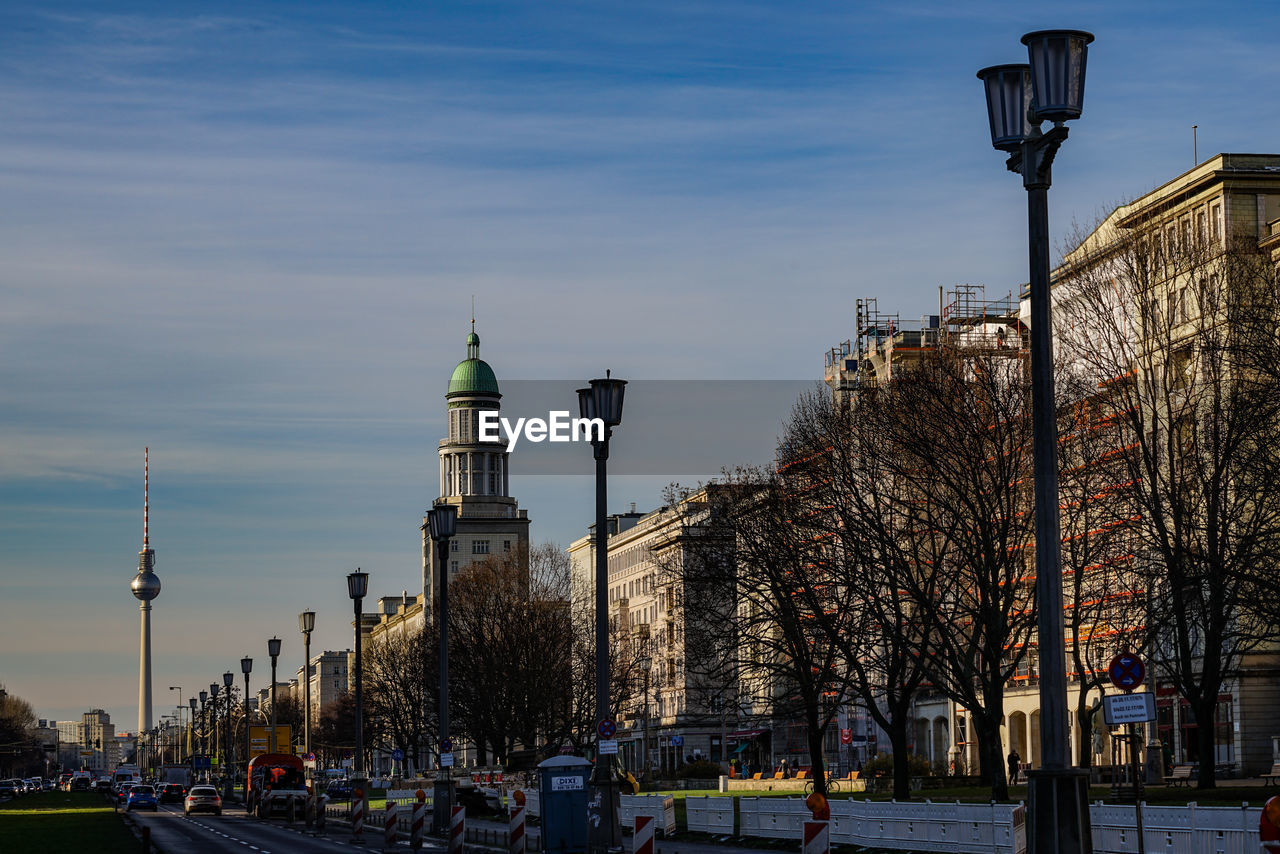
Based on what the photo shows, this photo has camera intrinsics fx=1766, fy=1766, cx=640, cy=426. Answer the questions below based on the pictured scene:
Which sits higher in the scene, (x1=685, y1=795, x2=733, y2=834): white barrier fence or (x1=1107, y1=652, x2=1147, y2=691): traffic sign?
(x1=1107, y1=652, x2=1147, y2=691): traffic sign

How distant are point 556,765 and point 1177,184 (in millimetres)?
48608

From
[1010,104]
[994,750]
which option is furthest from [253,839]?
[1010,104]

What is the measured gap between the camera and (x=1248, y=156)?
235 ft

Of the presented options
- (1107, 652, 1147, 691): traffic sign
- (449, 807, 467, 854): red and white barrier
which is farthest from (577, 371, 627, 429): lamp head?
(1107, 652, 1147, 691): traffic sign

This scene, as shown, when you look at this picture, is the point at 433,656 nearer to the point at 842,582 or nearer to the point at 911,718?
the point at 911,718

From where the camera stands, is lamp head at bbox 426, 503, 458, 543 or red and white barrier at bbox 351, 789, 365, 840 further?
red and white barrier at bbox 351, 789, 365, 840

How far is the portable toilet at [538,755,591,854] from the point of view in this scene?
35219 millimetres

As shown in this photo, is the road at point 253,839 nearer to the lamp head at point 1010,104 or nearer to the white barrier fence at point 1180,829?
the white barrier fence at point 1180,829

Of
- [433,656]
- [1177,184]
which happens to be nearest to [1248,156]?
[1177,184]

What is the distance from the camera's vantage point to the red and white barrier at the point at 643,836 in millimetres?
28312

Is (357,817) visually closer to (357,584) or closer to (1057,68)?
(357,584)

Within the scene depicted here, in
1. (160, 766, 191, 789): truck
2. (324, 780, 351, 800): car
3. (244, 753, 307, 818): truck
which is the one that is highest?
(244, 753, 307, 818): truck

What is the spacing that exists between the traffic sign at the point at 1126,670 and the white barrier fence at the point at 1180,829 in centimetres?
742

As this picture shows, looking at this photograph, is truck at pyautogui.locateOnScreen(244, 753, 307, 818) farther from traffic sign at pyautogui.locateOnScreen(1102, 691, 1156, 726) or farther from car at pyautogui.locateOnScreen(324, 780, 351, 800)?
traffic sign at pyautogui.locateOnScreen(1102, 691, 1156, 726)
